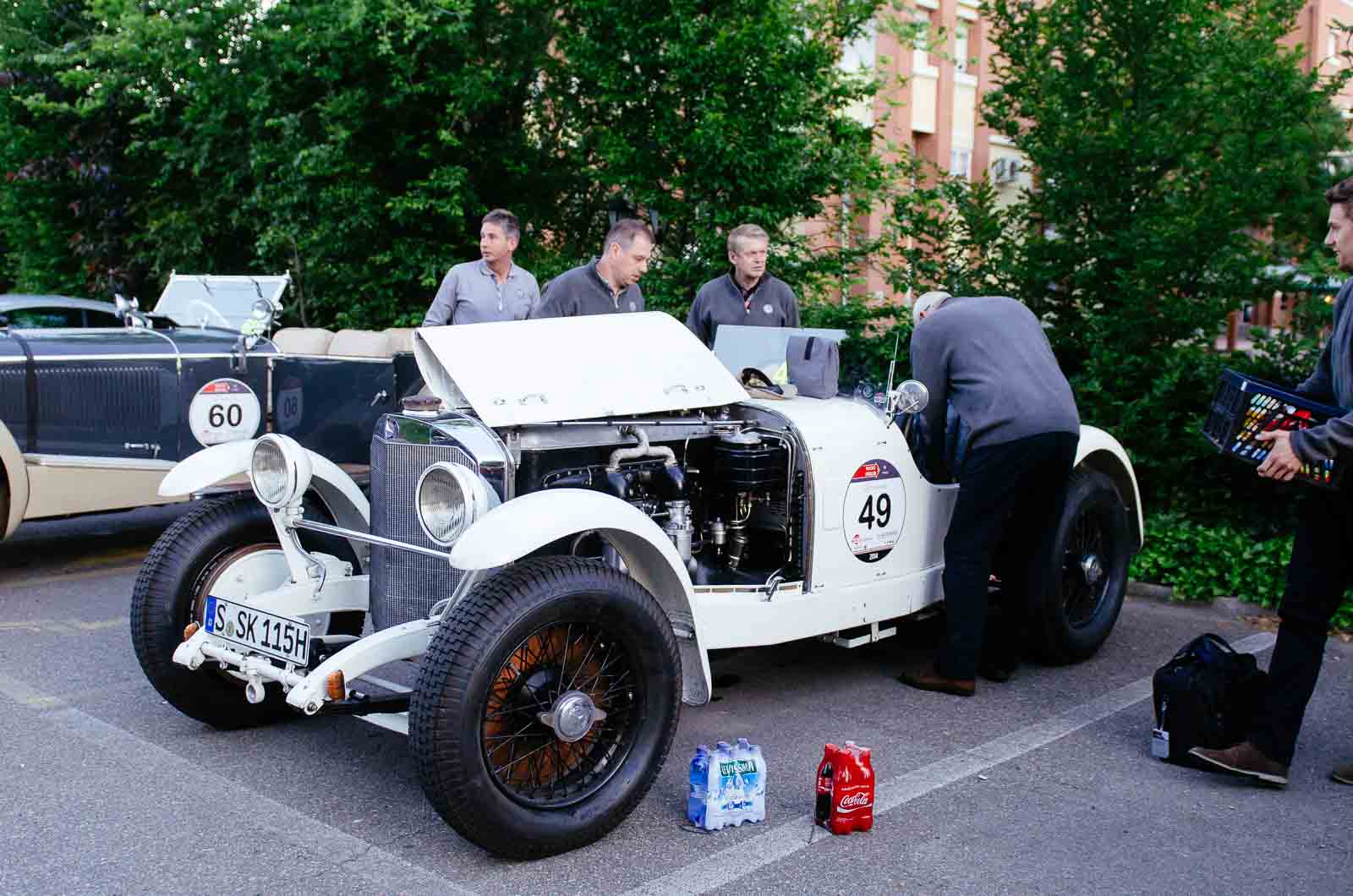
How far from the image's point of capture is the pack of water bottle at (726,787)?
→ 12.4ft

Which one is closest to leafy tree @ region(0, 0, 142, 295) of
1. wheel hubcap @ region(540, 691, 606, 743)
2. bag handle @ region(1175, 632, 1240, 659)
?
wheel hubcap @ region(540, 691, 606, 743)

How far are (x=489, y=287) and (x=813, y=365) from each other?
110 inches

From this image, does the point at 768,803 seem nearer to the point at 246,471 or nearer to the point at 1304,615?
the point at 1304,615

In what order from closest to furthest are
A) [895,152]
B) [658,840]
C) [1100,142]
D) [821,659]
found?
[658,840]
[821,659]
[1100,142]
[895,152]

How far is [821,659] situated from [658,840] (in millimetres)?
2157

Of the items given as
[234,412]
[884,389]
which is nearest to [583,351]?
[884,389]

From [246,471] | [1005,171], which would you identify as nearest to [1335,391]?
[246,471]

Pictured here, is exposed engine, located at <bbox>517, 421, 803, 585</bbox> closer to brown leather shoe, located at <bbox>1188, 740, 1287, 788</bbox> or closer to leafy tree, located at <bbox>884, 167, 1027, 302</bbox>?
brown leather shoe, located at <bbox>1188, 740, 1287, 788</bbox>


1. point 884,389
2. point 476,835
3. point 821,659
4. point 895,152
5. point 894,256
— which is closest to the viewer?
point 476,835

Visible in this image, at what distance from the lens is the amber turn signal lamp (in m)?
3.60

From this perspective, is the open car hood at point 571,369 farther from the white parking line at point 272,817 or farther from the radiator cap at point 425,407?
the white parking line at point 272,817

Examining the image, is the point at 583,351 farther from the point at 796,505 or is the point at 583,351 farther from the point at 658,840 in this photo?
the point at 658,840

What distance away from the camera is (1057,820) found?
3.92m

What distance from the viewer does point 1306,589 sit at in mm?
4160
